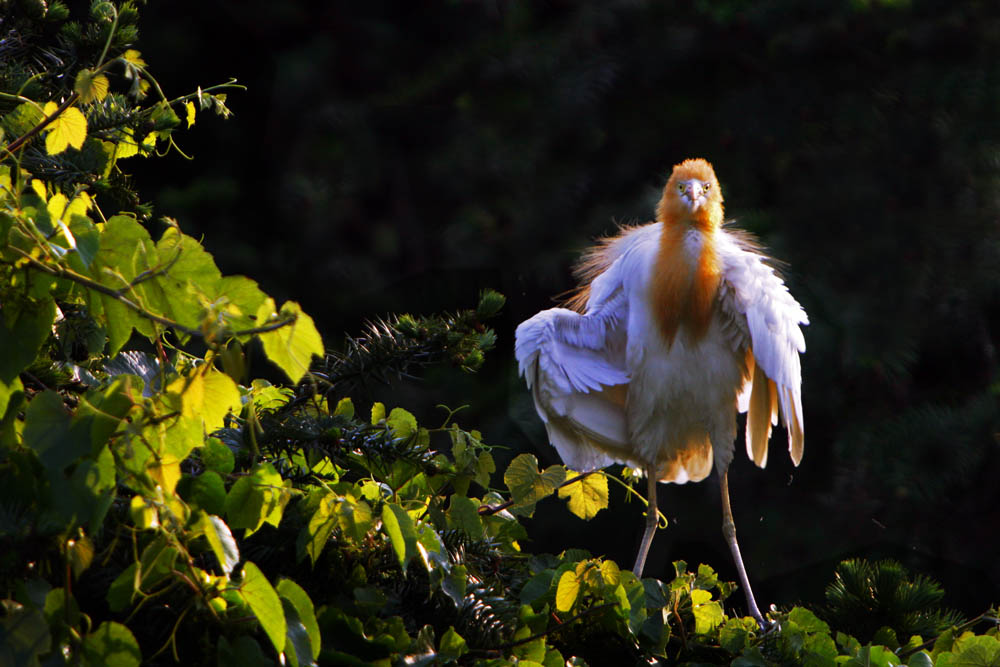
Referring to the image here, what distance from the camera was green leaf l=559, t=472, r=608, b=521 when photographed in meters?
0.84

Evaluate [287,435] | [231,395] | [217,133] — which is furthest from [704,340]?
[217,133]

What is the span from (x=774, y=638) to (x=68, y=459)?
2.10ft

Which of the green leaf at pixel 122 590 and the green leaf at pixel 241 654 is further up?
the green leaf at pixel 122 590

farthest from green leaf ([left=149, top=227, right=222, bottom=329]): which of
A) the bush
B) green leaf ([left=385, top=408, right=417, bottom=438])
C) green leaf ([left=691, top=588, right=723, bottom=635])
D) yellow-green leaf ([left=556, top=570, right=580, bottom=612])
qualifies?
green leaf ([left=691, top=588, right=723, bottom=635])

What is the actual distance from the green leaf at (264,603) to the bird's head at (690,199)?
1.08 metres

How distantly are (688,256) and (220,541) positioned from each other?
108 centimetres

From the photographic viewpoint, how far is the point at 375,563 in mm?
640

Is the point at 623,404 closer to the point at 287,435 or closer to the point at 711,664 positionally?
the point at 711,664

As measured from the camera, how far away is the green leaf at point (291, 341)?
1.35 ft

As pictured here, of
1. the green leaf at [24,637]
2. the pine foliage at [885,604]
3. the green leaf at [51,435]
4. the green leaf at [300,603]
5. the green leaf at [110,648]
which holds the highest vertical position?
the green leaf at [51,435]

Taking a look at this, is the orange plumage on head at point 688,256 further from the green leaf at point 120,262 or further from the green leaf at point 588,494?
the green leaf at point 120,262

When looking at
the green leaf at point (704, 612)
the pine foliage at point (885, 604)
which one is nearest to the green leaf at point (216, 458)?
the green leaf at point (704, 612)

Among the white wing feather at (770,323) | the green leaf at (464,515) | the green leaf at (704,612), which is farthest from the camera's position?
the white wing feather at (770,323)

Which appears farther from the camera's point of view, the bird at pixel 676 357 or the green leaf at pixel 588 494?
the bird at pixel 676 357
